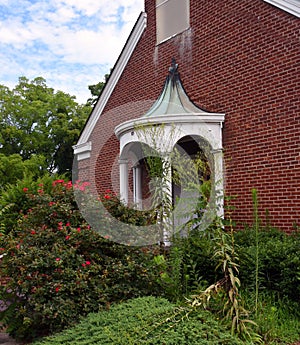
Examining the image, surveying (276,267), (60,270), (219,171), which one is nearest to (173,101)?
(219,171)

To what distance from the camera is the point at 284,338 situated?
5.04 m

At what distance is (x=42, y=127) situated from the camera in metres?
29.7

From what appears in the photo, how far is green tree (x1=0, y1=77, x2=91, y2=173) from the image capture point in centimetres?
2898

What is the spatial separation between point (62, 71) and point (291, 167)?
13.4 meters

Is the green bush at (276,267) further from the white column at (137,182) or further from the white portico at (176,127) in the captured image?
the white column at (137,182)

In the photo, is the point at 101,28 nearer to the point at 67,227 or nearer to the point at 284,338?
the point at 67,227

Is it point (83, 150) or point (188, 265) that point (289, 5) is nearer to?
point (188, 265)

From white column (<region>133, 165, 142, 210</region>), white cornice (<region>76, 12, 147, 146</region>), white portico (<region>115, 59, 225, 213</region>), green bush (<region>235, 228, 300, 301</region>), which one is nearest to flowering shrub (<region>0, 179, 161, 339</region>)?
green bush (<region>235, 228, 300, 301</region>)

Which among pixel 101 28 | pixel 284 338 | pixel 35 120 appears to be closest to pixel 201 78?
pixel 101 28

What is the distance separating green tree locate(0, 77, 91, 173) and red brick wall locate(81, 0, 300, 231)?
19770 millimetres

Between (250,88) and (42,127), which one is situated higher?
(42,127)

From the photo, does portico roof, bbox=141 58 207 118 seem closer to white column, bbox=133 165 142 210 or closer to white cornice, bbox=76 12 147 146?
white cornice, bbox=76 12 147 146

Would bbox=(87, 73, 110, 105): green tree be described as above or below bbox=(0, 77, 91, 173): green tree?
above

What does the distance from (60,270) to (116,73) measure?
27.9 feet
